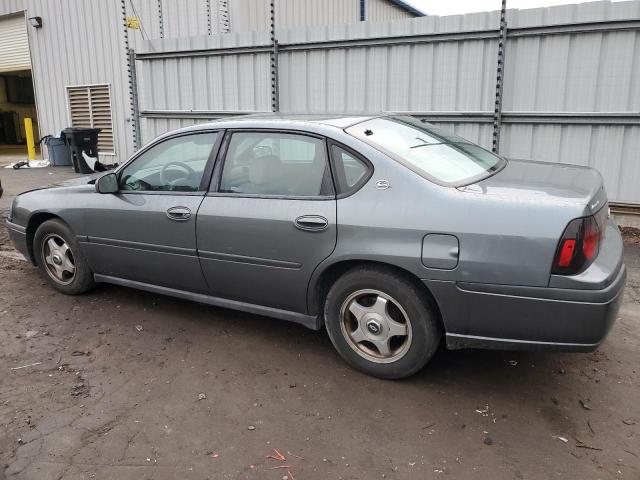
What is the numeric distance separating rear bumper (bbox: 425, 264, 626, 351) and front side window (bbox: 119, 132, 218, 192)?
74.5 inches

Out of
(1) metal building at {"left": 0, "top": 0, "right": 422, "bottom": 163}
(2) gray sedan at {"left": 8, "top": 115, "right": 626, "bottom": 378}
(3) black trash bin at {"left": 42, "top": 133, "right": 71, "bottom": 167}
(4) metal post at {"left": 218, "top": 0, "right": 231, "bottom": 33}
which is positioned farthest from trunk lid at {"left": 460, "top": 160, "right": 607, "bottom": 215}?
(3) black trash bin at {"left": 42, "top": 133, "right": 71, "bottom": 167}

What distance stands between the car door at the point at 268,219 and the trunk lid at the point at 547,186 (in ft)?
2.96

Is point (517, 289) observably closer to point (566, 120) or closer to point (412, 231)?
point (412, 231)

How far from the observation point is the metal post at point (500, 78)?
6715mm

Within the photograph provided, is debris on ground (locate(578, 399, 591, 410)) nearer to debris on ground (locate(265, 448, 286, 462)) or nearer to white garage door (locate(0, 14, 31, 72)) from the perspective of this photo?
debris on ground (locate(265, 448, 286, 462))

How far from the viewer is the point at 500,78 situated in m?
6.86

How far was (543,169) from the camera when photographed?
3.64m

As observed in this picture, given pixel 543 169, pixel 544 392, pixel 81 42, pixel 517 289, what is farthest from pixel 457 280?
pixel 81 42

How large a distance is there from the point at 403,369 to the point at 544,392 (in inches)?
33.1

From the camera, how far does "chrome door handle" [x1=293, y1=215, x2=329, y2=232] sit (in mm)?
3257

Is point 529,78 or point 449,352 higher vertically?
point 529,78

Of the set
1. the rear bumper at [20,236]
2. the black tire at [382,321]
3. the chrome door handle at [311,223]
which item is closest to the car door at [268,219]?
the chrome door handle at [311,223]

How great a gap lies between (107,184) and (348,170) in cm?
199

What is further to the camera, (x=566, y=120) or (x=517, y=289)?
(x=566, y=120)
